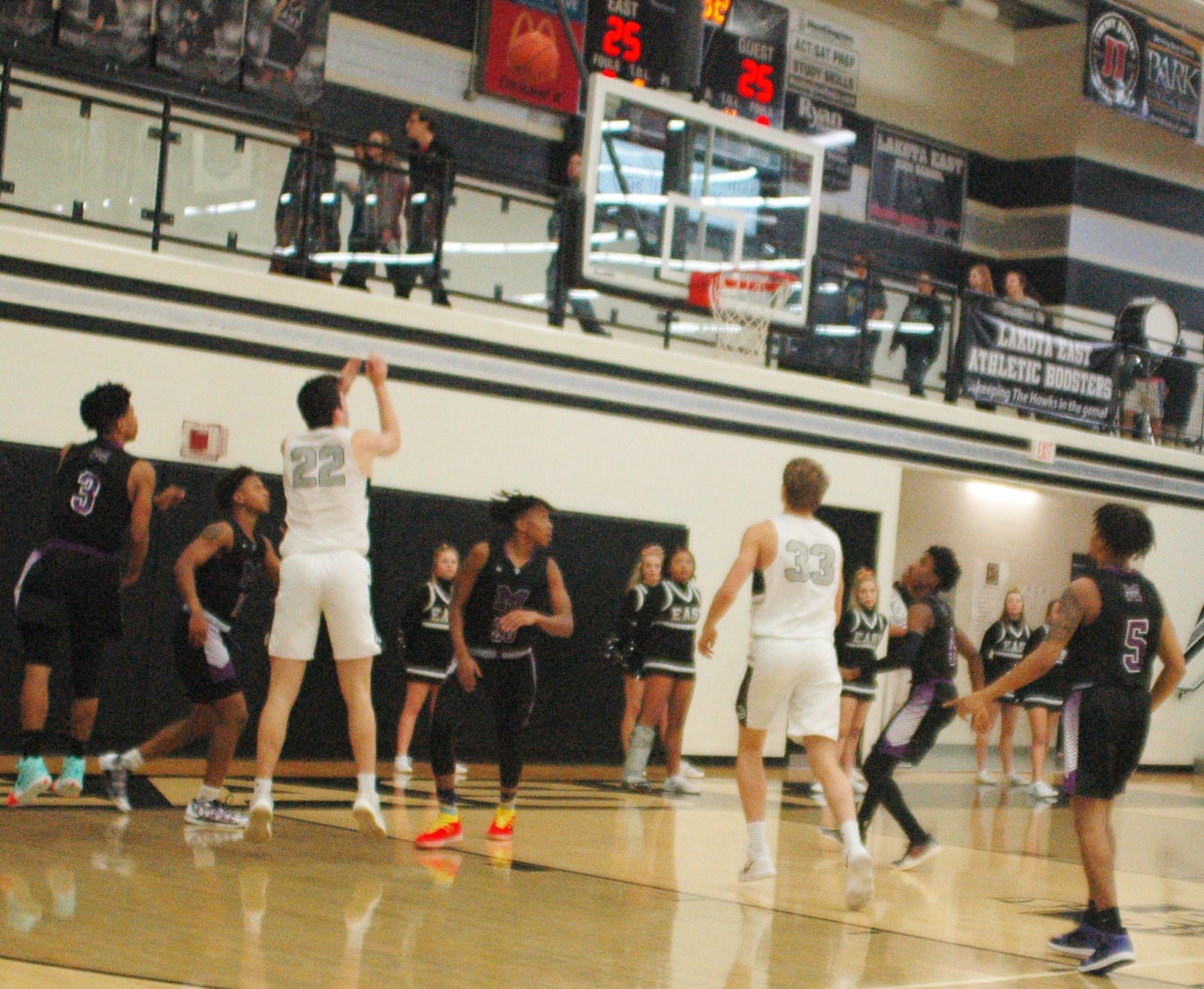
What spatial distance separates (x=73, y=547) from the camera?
7.83 meters

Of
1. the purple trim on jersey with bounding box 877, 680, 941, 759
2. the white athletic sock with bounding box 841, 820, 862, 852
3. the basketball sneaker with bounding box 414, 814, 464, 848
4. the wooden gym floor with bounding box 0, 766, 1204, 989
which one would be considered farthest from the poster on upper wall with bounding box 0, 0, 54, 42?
the white athletic sock with bounding box 841, 820, 862, 852

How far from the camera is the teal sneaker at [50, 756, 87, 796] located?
25.4 feet

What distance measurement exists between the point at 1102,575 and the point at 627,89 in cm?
746

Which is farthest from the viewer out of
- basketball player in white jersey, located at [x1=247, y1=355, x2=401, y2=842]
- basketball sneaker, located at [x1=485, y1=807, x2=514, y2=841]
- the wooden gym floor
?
basketball sneaker, located at [x1=485, y1=807, x2=514, y2=841]

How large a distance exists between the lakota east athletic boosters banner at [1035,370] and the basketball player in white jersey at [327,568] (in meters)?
10.1

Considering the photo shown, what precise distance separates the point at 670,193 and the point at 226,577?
6362mm

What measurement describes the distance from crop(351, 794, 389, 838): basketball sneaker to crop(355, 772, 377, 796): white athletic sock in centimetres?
1

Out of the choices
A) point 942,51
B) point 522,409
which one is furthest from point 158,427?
point 942,51

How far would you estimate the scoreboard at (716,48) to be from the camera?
617 inches

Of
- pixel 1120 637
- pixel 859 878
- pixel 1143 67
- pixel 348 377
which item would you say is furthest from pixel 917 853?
pixel 1143 67

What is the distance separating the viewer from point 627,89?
1267 cm

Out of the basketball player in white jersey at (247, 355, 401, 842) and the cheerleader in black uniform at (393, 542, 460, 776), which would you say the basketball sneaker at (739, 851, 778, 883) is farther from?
the cheerleader in black uniform at (393, 542, 460, 776)

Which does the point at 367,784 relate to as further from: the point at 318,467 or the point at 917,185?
the point at 917,185

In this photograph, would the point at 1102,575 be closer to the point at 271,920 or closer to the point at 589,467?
the point at 271,920
